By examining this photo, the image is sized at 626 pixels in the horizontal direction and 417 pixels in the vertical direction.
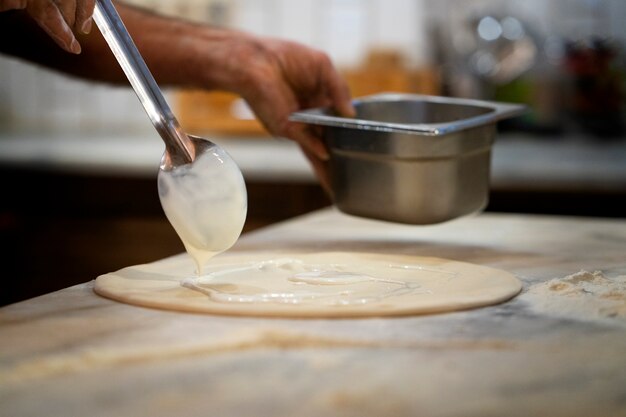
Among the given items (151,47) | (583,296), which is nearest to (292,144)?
(151,47)

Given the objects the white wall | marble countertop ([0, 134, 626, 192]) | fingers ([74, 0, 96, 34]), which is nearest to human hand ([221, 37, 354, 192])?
fingers ([74, 0, 96, 34])

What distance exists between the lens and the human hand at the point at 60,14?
2.77 ft

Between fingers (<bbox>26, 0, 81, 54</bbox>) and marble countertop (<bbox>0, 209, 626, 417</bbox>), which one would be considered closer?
marble countertop (<bbox>0, 209, 626, 417</bbox>)

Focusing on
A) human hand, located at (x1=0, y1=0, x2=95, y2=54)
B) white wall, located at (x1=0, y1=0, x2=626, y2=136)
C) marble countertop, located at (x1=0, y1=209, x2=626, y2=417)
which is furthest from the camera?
white wall, located at (x1=0, y1=0, x2=626, y2=136)

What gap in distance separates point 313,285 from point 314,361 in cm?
23

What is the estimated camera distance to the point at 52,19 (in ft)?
2.81

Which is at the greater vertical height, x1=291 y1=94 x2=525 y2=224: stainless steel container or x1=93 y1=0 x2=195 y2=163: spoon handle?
x1=93 y1=0 x2=195 y2=163: spoon handle

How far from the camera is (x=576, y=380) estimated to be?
558 millimetres

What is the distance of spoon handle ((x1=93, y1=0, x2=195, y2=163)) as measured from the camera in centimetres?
88

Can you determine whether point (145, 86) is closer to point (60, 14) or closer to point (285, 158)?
point (60, 14)

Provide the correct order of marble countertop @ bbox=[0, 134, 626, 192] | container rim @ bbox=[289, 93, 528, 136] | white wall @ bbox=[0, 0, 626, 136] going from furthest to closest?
white wall @ bbox=[0, 0, 626, 136], marble countertop @ bbox=[0, 134, 626, 192], container rim @ bbox=[289, 93, 528, 136]

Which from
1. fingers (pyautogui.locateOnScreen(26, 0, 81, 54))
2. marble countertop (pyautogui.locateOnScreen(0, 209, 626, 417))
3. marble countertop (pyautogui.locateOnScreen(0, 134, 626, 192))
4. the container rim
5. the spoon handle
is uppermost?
fingers (pyautogui.locateOnScreen(26, 0, 81, 54))

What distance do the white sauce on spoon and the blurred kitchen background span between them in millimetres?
864

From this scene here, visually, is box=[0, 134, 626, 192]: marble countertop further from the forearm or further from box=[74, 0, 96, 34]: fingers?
box=[74, 0, 96, 34]: fingers
